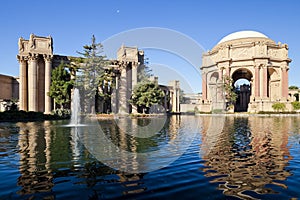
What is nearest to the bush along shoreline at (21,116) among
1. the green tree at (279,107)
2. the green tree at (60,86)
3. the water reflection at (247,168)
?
the green tree at (60,86)

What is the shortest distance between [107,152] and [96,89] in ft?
106

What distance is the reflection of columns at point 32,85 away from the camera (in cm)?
3894

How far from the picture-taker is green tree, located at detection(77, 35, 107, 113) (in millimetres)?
39125

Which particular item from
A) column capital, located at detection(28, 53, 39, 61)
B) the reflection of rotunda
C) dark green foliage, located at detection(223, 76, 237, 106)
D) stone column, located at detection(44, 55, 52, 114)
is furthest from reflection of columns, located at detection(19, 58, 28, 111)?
the reflection of rotunda

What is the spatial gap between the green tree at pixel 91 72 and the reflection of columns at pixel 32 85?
7.62m

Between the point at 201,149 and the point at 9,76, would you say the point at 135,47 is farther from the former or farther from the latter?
the point at 201,149

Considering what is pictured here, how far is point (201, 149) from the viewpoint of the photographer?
370 inches

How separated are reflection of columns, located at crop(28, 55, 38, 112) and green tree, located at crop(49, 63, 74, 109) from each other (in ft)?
10.2

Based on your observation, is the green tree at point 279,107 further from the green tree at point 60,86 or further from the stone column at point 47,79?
the stone column at point 47,79

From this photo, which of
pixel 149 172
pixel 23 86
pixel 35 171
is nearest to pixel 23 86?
pixel 23 86

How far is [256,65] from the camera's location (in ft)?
201

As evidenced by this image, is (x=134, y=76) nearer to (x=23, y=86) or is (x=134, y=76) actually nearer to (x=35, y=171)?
(x=23, y=86)

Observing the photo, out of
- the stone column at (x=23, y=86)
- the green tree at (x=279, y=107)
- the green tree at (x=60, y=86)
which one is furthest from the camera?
the green tree at (x=279, y=107)

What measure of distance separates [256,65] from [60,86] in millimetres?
49140
